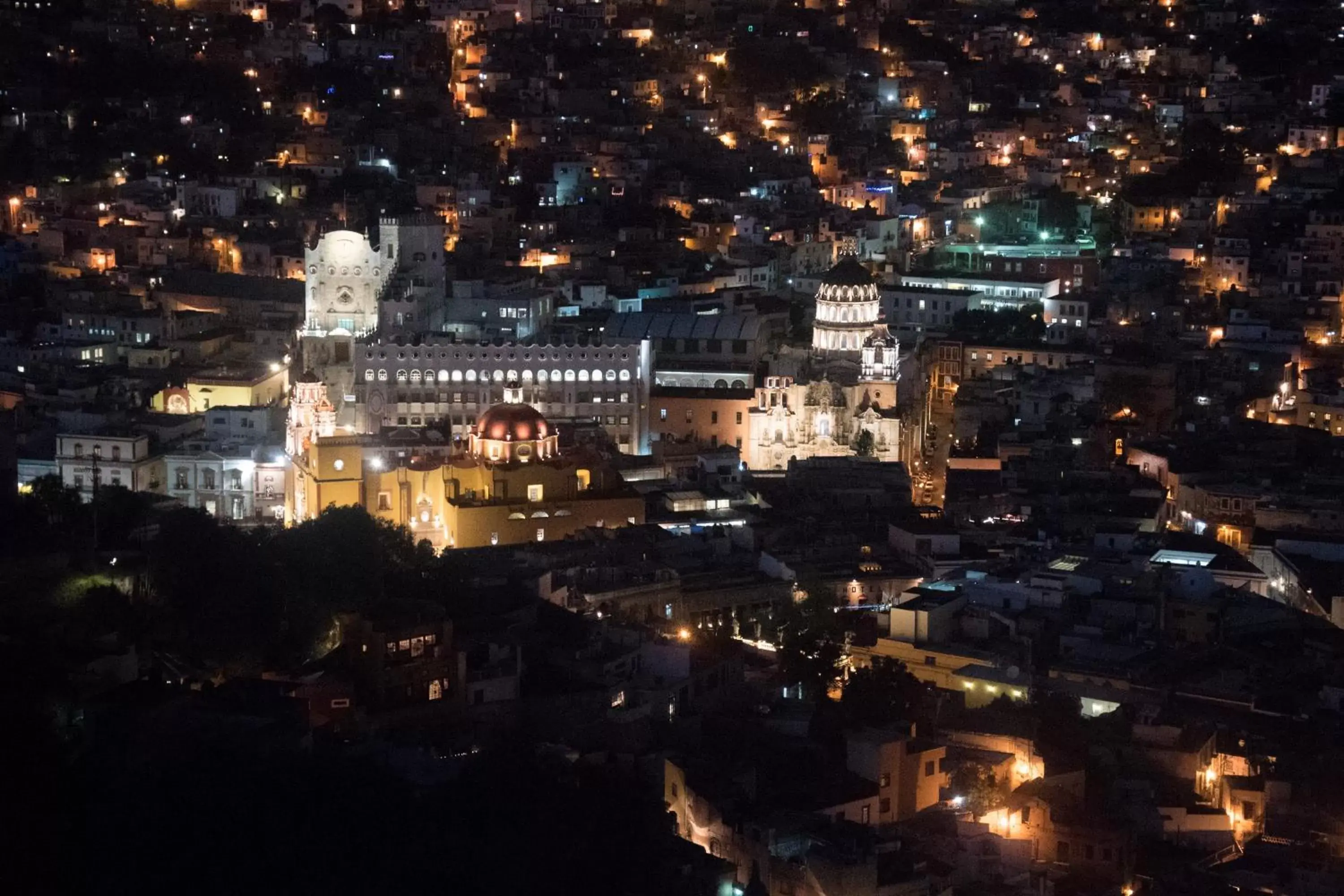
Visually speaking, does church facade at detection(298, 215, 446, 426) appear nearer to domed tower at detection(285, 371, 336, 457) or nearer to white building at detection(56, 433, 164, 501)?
white building at detection(56, 433, 164, 501)

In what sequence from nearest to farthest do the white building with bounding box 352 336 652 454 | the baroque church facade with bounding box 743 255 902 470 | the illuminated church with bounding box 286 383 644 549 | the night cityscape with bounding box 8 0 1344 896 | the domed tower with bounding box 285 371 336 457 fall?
the night cityscape with bounding box 8 0 1344 896 → the illuminated church with bounding box 286 383 644 549 → the domed tower with bounding box 285 371 336 457 → the white building with bounding box 352 336 652 454 → the baroque church facade with bounding box 743 255 902 470

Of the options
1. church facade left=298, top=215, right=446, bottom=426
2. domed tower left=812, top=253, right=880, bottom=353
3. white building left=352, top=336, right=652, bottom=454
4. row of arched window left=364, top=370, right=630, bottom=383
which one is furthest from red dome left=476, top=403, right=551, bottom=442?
domed tower left=812, top=253, right=880, bottom=353

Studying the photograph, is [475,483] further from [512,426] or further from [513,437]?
[512,426]

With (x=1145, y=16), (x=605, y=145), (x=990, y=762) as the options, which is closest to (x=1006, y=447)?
(x=990, y=762)

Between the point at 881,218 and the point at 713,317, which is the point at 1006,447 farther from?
the point at 881,218

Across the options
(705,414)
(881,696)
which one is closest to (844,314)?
(705,414)

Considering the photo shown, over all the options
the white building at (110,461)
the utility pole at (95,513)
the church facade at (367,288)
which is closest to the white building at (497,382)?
the church facade at (367,288)

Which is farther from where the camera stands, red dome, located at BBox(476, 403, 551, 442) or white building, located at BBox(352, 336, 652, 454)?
white building, located at BBox(352, 336, 652, 454)
